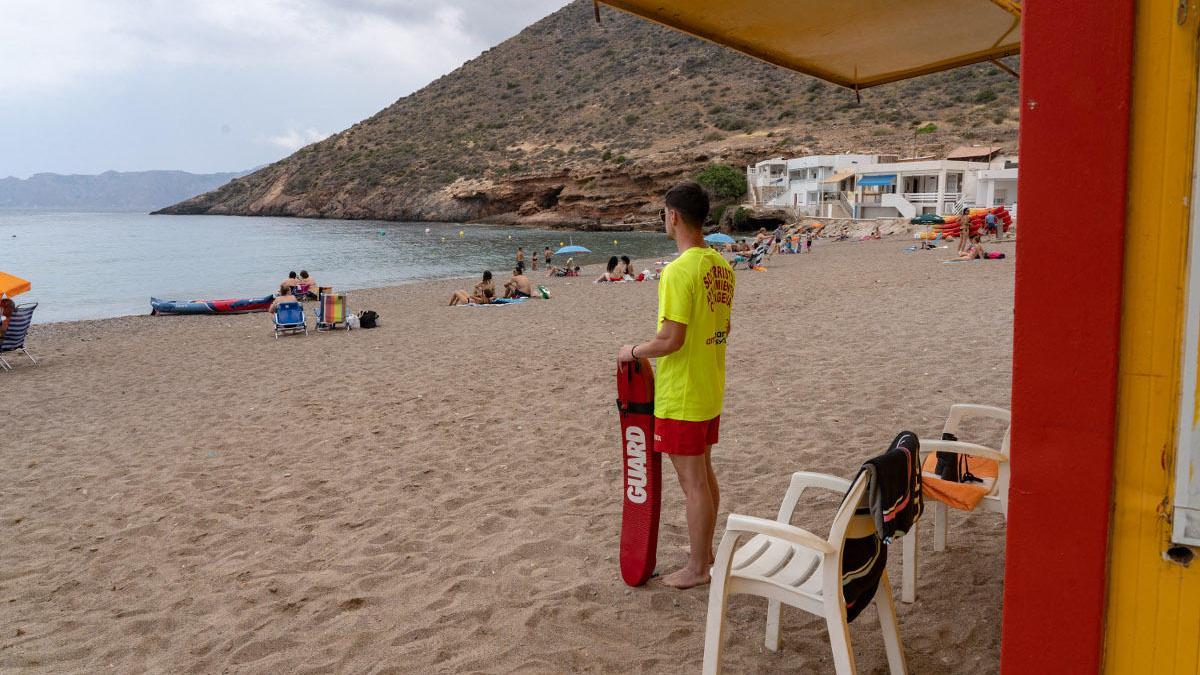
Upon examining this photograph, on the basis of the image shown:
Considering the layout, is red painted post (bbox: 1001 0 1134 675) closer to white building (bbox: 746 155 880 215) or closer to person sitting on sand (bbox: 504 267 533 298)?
person sitting on sand (bbox: 504 267 533 298)

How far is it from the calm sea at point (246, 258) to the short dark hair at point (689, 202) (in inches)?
891

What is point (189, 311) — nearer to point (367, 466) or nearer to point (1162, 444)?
point (367, 466)

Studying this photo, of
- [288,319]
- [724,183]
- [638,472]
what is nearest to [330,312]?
[288,319]

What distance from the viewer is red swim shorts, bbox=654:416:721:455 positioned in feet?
9.89

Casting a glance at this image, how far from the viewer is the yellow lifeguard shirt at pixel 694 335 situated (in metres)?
2.92

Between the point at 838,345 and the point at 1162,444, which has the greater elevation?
the point at 1162,444

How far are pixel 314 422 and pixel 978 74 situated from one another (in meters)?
61.0

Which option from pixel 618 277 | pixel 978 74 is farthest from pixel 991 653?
pixel 978 74

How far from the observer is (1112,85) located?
4.72 feet

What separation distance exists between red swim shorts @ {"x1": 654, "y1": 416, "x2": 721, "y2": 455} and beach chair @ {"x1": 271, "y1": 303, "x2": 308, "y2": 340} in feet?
35.0

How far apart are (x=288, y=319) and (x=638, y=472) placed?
10.6 metres

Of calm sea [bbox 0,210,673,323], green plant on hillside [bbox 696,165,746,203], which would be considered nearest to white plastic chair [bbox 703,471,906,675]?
calm sea [bbox 0,210,673,323]

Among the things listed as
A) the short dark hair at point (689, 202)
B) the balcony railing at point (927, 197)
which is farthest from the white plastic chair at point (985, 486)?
the balcony railing at point (927, 197)

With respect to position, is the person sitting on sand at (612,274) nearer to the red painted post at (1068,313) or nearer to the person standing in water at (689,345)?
the person standing in water at (689,345)
